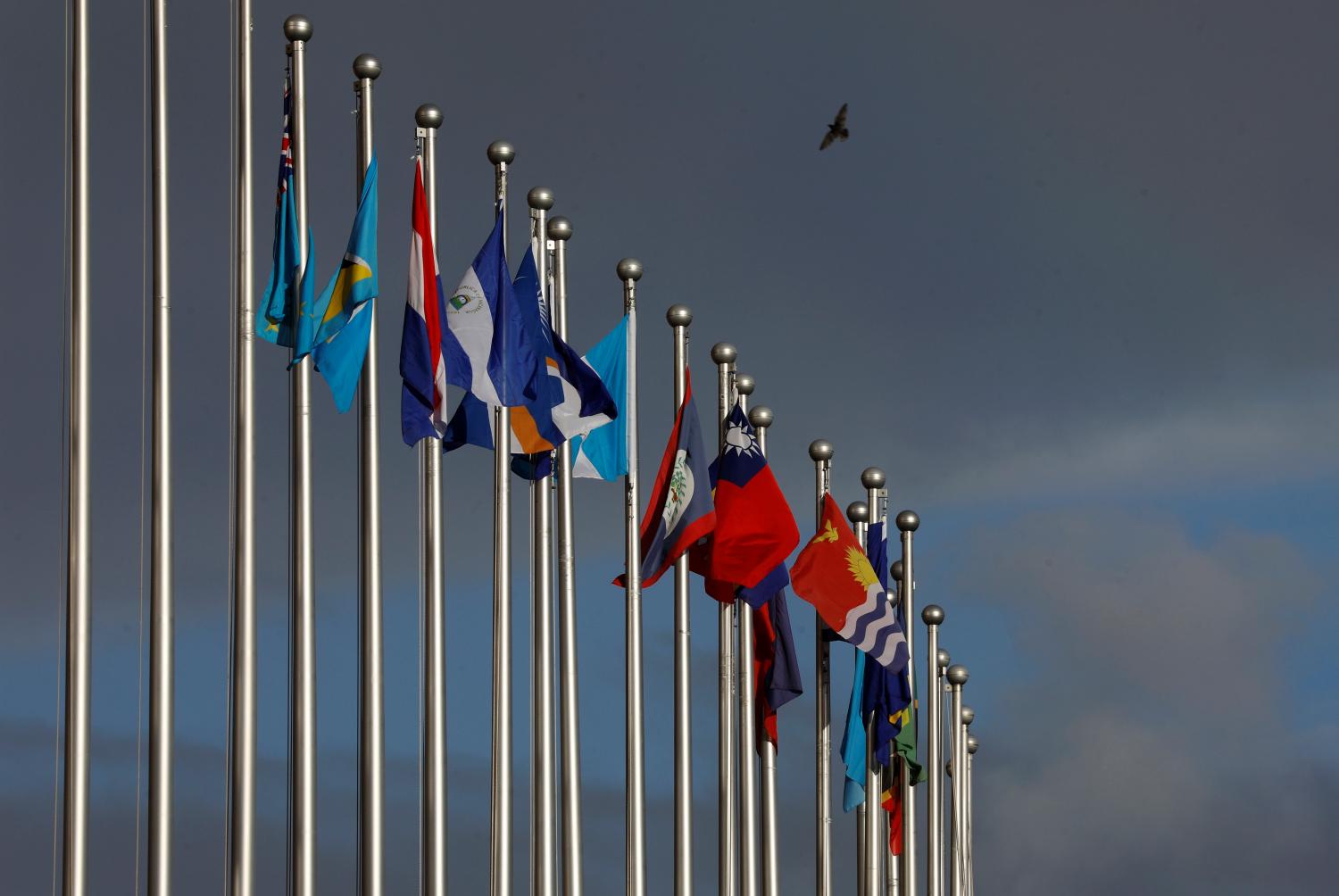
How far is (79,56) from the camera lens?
68.3ft

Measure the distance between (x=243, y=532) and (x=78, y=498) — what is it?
5.20 feet

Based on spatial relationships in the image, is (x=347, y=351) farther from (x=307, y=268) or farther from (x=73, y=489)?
(x=73, y=489)

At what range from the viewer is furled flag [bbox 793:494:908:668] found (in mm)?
29953

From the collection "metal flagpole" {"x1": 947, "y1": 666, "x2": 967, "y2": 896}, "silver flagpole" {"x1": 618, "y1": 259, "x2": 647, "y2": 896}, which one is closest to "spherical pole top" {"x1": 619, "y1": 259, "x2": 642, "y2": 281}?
"silver flagpole" {"x1": 618, "y1": 259, "x2": 647, "y2": 896}

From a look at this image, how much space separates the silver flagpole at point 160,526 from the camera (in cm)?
2008

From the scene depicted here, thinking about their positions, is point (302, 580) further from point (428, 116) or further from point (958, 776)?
point (958, 776)

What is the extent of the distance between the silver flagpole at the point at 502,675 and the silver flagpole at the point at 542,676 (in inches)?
39.8

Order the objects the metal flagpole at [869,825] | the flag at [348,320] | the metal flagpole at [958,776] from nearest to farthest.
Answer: the flag at [348,320]
the metal flagpole at [869,825]
the metal flagpole at [958,776]

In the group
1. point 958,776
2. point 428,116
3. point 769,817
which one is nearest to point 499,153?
point 428,116

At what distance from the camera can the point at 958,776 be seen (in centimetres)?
4075

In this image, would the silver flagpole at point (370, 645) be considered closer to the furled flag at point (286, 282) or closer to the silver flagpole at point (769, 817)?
the furled flag at point (286, 282)

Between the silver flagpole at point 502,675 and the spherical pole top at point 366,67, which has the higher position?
the spherical pole top at point 366,67

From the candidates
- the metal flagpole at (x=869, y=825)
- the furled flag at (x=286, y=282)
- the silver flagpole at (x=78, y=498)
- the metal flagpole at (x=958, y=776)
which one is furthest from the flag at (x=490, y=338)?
the metal flagpole at (x=958, y=776)

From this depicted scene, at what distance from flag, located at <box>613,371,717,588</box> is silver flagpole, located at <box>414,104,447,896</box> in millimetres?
4929
